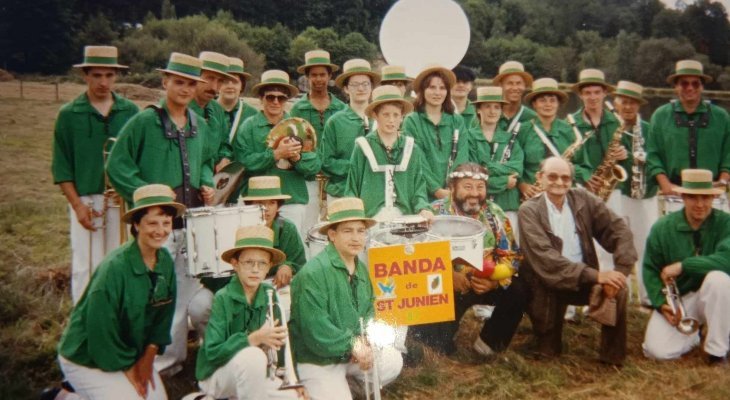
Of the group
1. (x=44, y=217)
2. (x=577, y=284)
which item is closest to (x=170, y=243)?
(x=44, y=217)

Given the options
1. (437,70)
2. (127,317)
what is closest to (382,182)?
(437,70)

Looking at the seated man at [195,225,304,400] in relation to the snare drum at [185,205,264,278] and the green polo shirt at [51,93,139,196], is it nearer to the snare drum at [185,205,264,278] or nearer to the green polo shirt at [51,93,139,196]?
the snare drum at [185,205,264,278]

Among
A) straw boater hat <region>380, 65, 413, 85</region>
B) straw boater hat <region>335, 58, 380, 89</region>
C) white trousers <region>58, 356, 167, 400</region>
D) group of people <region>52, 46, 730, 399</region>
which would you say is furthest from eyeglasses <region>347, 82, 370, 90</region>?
white trousers <region>58, 356, 167, 400</region>

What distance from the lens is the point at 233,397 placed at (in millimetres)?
3699

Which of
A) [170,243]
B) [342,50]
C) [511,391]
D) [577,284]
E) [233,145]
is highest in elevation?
[342,50]

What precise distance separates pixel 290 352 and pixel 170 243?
4.19ft

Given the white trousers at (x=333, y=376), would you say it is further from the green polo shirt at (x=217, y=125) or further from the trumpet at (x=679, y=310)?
the trumpet at (x=679, y=310)

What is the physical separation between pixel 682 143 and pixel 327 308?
154 inches

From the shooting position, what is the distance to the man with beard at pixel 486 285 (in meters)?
4.77

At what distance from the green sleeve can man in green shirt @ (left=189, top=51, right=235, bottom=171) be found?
927 mm

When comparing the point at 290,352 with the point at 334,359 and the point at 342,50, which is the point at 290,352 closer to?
the point at 334,359

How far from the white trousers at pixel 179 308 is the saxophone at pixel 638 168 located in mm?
4360

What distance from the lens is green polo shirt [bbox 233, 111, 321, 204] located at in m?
5.23

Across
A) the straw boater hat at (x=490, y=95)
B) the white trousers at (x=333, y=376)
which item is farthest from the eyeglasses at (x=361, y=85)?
the white trousers at (x=333, y=376)
